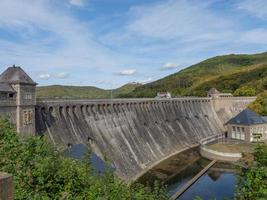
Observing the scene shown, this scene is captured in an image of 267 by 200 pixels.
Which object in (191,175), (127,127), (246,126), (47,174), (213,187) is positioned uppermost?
(47,174)

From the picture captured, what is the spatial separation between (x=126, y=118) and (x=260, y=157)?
42.6 m

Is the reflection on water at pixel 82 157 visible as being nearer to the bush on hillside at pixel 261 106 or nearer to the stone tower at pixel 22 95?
the stone tower at pixel 22 95

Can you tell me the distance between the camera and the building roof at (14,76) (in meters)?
35.3

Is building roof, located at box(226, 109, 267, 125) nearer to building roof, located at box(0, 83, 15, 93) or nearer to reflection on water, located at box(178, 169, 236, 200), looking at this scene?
reflection on water, located at box(178, 169, 236, 200)

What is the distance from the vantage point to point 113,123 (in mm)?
54250

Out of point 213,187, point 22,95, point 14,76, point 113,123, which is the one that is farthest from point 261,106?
point 14,76

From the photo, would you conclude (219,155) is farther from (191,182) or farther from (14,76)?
(14,76)

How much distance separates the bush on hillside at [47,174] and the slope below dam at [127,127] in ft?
55.5

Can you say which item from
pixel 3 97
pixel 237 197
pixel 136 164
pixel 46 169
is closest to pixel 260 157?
pixel 237 197

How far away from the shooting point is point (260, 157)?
16594mm

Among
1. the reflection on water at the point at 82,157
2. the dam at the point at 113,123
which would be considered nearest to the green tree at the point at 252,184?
the dam at the point at 113,123

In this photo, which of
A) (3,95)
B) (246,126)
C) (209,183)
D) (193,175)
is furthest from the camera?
(246,126)

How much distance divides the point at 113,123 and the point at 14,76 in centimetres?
2173

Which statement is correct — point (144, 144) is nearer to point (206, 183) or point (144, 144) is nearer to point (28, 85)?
point (206, 183)
